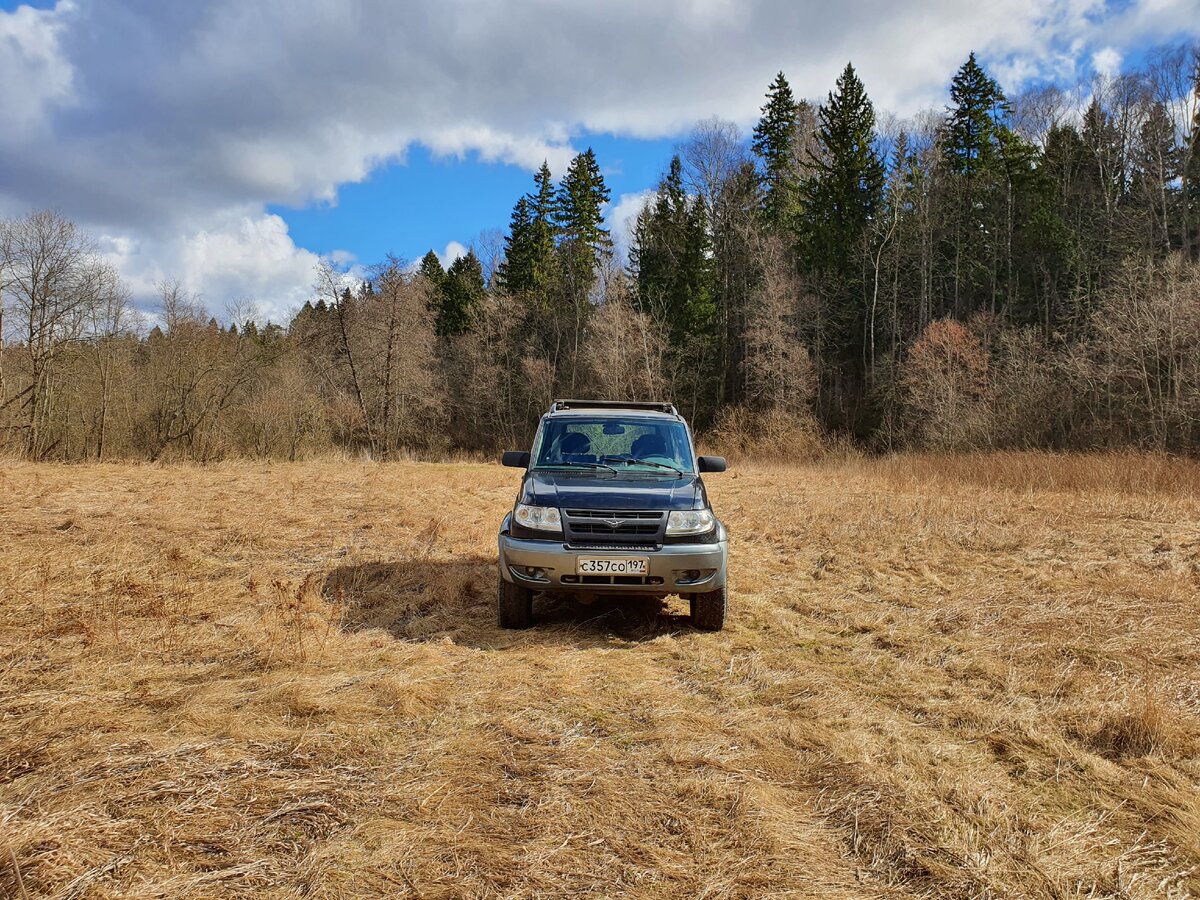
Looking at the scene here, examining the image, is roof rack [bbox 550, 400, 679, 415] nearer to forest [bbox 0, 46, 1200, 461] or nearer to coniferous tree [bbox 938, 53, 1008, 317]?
forest [bbox 0, 46, 1200, 461]

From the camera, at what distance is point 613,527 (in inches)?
221

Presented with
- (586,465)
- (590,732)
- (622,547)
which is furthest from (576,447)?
(590,732)

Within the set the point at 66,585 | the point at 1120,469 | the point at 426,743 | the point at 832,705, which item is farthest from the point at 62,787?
the point at 1120,469

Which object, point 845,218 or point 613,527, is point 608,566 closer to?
point 613,527

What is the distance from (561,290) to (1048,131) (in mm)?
30996

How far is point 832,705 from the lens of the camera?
14.6ft

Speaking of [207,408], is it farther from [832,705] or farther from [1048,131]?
[1048,131]

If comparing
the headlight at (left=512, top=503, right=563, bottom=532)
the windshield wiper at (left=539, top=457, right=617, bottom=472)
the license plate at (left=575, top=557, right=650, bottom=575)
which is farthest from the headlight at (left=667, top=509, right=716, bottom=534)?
the windshield wiper at (left=539, top=457, right=617, bottom=472)

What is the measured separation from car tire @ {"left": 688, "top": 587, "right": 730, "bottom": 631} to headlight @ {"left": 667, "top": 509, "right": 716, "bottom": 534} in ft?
2.11

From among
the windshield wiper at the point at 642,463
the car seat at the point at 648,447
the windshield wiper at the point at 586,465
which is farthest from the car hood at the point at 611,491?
the car seat at the point at 648,447

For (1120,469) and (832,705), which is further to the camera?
(1120,469)

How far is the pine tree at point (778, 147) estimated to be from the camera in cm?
4488

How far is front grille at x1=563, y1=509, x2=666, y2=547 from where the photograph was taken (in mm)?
5602

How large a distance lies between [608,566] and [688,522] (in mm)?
777
